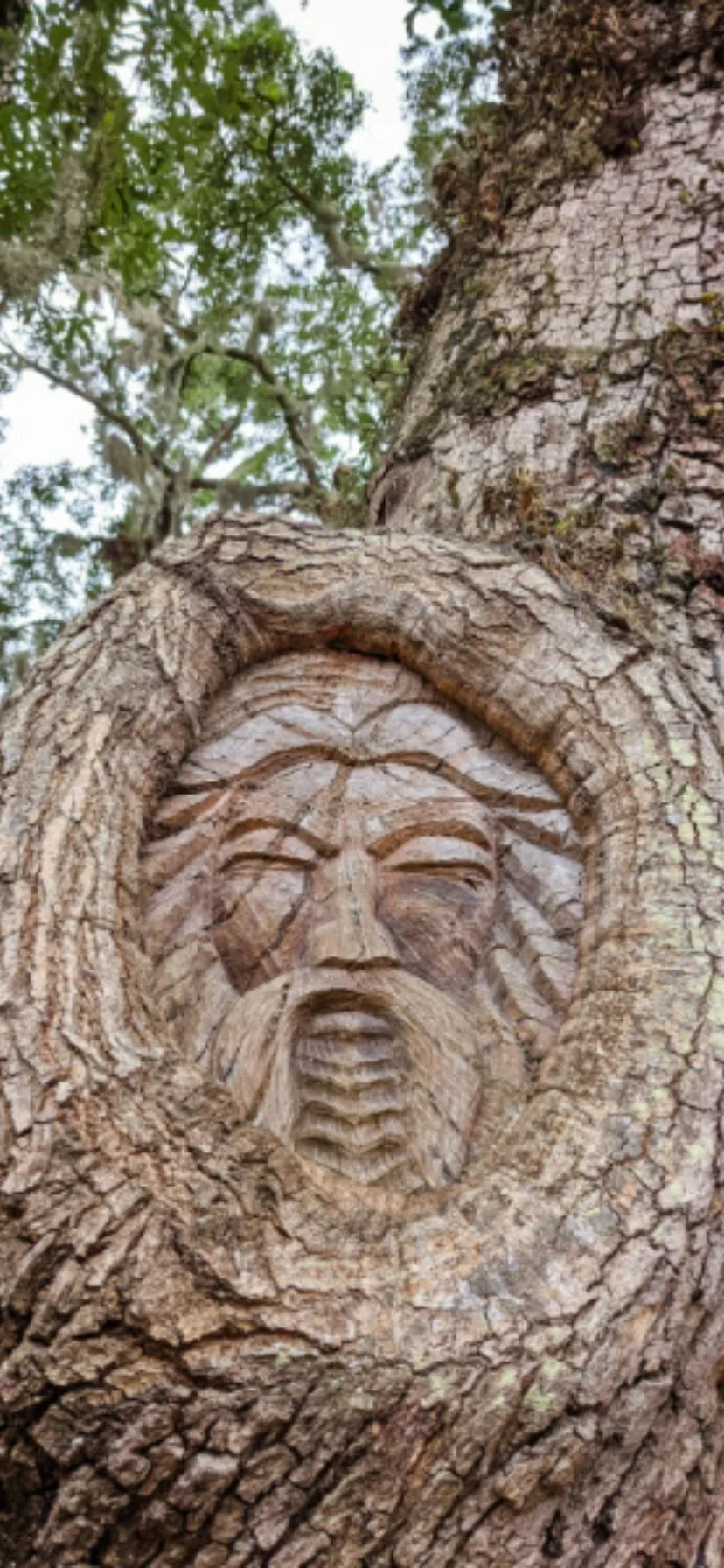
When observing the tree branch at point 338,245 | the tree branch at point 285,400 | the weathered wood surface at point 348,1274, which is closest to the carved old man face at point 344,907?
the weathered wood surface at point 348,1274

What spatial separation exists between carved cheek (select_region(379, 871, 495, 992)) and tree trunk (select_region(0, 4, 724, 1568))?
8cm

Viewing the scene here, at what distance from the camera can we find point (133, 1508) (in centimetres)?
168

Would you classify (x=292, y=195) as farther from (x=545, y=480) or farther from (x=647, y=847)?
(x=647, y=847)

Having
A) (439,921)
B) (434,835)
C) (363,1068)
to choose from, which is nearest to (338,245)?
(434,835)

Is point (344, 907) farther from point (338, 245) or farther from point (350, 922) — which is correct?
point (338, 245)

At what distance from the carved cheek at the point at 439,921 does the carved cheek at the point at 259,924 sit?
190mm

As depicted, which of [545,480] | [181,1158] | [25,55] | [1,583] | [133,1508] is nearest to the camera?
[133,1508]

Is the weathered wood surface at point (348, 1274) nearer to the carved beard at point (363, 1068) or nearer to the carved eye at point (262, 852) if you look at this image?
the carved beard at point (363, 1068)

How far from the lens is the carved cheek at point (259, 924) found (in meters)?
2.56

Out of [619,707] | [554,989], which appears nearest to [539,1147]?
[554,989]

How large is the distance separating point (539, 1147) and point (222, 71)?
5.73 metres

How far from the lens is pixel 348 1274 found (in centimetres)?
186

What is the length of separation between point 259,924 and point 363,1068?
43 centimetres

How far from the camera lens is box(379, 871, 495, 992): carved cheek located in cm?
257
